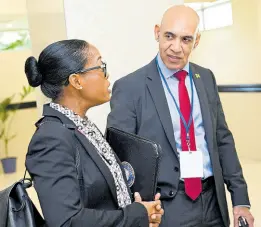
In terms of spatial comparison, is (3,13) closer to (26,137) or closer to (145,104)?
(26,137)

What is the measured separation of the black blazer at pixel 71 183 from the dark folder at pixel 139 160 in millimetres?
122

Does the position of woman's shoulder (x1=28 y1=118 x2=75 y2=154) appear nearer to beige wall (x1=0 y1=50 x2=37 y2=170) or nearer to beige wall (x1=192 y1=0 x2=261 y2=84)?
beige wall (x1=192 y1=0 x2=261 y2=84)

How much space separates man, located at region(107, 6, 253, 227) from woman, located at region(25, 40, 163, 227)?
0.45m

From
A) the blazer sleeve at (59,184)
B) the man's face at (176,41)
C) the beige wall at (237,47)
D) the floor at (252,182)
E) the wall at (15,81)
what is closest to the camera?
the blazer sleeve at (59,184)

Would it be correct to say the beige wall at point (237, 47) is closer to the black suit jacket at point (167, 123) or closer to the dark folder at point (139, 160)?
the black suit jacket at point (167, 123)

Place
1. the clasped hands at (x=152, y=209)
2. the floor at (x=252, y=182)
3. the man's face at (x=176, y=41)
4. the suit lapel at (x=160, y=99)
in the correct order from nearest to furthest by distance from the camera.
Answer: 1. the clasped hands at (x=152, y=209)
2. the suit lapel at (x=160, y=99)
3. the man's face at (x=176, y=41)
4. the floor at (x=252, y=182)

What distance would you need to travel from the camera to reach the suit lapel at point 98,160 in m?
1.36

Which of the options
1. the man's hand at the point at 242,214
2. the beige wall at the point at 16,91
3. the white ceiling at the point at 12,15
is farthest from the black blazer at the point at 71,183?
the white ceiling at the point at 12,15

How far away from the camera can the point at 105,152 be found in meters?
1.45

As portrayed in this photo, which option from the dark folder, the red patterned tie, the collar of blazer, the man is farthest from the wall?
the collar of blazer

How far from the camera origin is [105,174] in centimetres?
136

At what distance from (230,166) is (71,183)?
106 cm

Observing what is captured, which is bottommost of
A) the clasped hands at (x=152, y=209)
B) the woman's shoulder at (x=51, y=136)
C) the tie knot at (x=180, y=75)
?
the clasped hands at (x=152, y=209)

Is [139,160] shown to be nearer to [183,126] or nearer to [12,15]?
[183,126]
